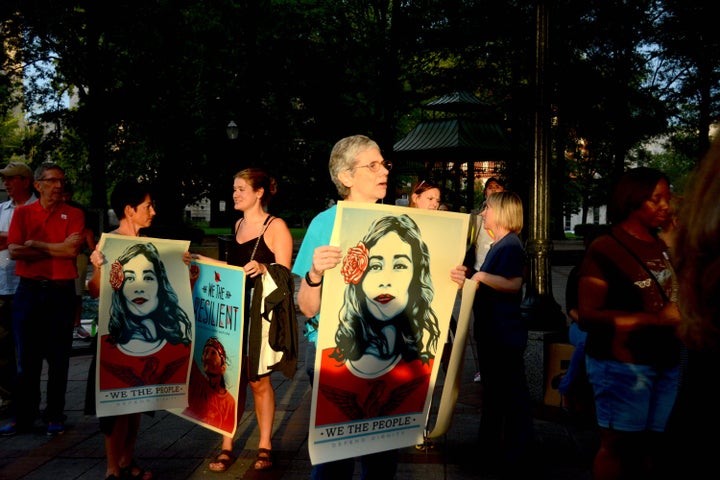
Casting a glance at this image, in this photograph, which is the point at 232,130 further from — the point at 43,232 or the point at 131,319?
the point at 131,319

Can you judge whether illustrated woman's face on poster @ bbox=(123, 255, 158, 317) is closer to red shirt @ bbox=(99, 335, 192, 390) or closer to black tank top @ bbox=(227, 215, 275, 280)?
red shirt @ bbox=(99, 335, 192, 390)

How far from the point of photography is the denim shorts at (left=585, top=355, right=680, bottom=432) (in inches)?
120

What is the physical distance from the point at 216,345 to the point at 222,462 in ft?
2.50

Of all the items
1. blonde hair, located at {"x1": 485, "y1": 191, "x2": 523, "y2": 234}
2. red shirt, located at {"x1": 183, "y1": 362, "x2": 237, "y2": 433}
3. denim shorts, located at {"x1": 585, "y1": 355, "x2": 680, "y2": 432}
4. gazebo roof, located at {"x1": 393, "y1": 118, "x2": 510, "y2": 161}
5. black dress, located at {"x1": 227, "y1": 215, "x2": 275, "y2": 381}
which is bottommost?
red shirt, located at {"x1": 183, "y1": 362, "x2": 237, "y2": 433}

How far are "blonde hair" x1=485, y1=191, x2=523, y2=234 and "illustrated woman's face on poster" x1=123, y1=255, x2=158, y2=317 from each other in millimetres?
2190

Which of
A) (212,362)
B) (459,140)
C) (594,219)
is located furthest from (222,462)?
(594,219)

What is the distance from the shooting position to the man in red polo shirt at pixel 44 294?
17.5 ft

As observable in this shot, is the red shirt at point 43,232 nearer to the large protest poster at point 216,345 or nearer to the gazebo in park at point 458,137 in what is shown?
the large protest poster at point 216,345

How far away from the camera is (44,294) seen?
5395mm

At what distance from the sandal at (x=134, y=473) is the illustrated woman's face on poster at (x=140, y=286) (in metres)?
0.92

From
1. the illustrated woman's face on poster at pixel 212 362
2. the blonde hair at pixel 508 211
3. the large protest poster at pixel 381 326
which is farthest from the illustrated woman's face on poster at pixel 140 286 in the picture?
the blonde hair at pixel 508 211

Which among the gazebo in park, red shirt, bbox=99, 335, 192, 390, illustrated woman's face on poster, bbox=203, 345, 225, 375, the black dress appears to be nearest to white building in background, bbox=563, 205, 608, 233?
the gazebo in park

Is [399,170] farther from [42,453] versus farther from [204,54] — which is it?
[42,453]

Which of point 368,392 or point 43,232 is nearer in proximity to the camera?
point 368,392
